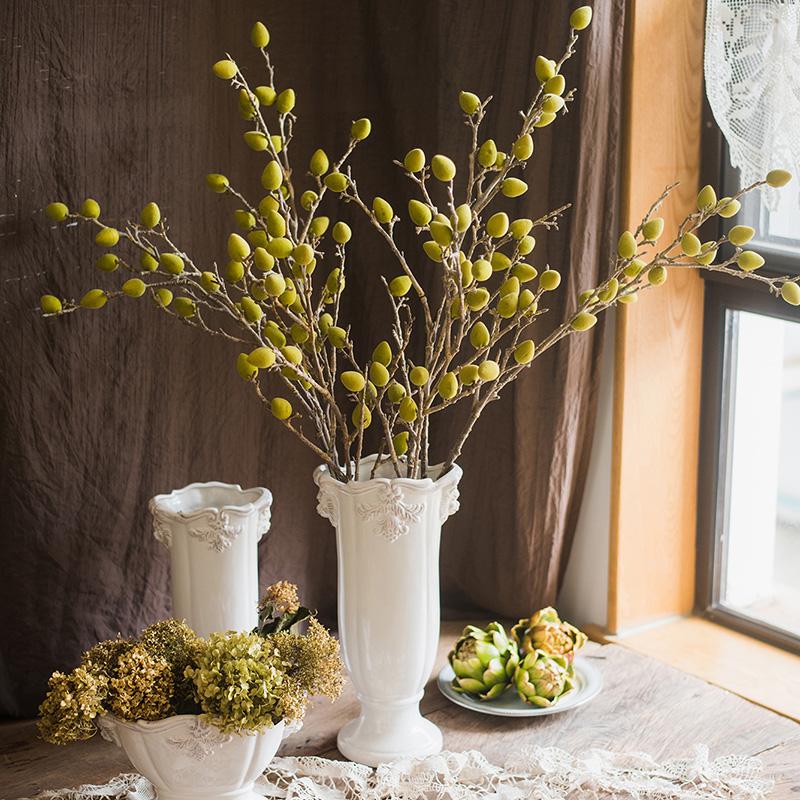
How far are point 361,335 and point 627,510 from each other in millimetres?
522

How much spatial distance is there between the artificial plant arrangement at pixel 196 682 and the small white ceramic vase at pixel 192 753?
0.02 m

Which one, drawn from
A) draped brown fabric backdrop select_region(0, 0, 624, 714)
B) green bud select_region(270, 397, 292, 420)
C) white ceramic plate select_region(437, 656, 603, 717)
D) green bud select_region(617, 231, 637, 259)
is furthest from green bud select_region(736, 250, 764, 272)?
white ceramic plate select_region(437, 656, 603, 717)

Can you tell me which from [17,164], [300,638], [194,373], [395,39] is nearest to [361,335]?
[194,373]

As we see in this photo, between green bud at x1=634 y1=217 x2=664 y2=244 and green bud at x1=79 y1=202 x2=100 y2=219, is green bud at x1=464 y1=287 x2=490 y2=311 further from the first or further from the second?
green bud at x1=79 y1=202 x2=100 y2=219

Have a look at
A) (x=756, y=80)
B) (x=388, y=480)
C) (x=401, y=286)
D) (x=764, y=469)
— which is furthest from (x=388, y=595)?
(x=756, y=80)

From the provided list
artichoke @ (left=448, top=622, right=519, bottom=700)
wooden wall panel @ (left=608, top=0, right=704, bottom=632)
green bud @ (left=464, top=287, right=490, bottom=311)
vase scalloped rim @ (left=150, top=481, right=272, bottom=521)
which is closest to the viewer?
green bud @ (left=464, top=287, right=490, bottom=311)

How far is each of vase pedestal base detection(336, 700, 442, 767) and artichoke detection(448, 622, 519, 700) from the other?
13 cm

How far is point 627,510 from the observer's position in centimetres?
202

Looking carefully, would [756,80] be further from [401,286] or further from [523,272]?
[401,286]

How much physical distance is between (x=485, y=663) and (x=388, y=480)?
38cm

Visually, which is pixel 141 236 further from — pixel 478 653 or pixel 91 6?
pixel 478 653

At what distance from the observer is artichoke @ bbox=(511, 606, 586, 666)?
180 centimetres

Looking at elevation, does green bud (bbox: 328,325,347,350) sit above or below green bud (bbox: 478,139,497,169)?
below

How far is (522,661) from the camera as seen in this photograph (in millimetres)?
1790
